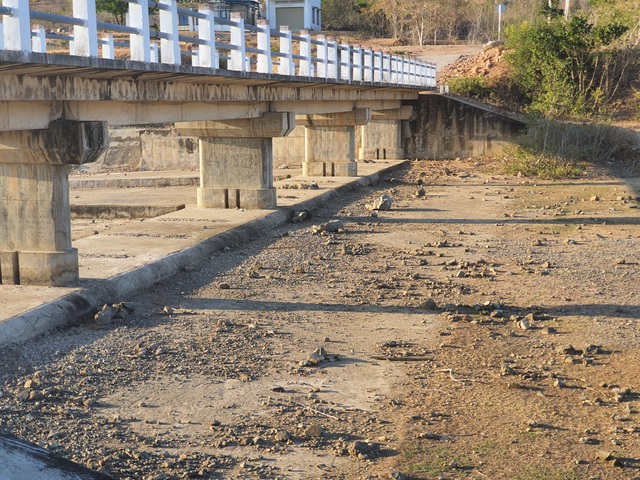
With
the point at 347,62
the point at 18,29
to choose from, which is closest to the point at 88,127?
the point at 18,29

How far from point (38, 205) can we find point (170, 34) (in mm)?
2905

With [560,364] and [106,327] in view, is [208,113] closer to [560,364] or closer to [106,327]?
[106,327]

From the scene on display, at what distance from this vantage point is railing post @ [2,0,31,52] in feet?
29.2

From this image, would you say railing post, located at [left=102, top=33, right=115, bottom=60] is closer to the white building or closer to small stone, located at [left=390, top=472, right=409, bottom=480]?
small stone, located at [left=390, top=472, right=409, bottom=480]

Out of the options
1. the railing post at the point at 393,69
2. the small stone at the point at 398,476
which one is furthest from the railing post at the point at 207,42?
the railing post at the point at 393,69

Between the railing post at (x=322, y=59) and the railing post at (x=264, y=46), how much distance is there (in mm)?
4098

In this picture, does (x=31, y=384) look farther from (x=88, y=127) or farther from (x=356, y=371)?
(x=88, y=127)

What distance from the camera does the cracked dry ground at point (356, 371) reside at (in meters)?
6.54

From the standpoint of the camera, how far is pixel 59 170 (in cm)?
1106

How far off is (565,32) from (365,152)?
10.3 m

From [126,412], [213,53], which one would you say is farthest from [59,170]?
[126,412]

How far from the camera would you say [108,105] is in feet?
39.8

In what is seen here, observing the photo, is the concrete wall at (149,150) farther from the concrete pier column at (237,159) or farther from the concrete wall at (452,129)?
the concrete pier column at (237,159)

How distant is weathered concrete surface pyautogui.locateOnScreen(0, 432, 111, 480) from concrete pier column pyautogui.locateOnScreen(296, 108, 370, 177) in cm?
2225
